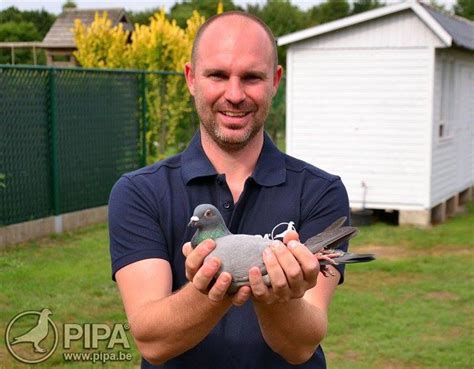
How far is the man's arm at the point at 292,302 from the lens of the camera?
2.26 metres

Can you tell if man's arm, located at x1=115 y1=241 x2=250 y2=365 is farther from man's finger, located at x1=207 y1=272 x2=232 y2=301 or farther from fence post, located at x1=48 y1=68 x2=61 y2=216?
fence post, located at x1=48 y1=68 x2=61 y2=216

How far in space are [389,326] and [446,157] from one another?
26.6ft

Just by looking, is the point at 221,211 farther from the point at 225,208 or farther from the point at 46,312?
the point at 46,312

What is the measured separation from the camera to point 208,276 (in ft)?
7.42

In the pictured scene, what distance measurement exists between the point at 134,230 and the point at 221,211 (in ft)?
1.08

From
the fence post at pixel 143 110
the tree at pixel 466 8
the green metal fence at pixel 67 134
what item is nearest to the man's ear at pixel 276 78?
the green metal fence at pixel 67 134

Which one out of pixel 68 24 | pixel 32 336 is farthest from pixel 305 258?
pixel 68 24

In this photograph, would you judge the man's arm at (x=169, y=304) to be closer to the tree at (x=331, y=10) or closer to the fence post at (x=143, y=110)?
the fence post at (x=143, y=110)

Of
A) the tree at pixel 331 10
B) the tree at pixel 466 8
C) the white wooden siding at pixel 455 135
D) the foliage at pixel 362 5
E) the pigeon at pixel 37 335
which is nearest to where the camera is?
the pigeon at pixel 37 335

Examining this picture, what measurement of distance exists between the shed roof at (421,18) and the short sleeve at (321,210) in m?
11.2

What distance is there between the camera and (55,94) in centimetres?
1248

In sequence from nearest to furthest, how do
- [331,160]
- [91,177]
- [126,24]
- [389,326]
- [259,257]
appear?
[259,257] < [389,326] < [91,177] < [331,160] < [126,24]

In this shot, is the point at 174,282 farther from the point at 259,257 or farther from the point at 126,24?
the point at 126,24

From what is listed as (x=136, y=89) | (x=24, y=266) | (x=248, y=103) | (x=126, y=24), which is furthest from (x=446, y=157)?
(x=126, y=24)
